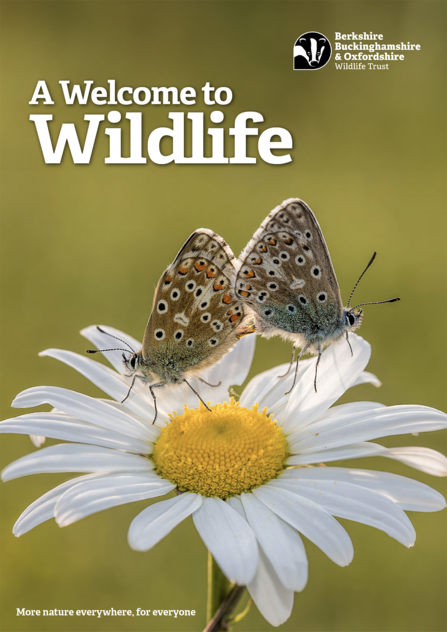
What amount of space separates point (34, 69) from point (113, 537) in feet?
17.2

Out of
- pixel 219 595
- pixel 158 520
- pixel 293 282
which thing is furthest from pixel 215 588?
pixel 293 282

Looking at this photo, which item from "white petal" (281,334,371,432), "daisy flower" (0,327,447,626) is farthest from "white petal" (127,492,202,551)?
"white petal" (281,334,371,432)

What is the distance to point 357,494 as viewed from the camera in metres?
2.34

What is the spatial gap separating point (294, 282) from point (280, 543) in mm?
1312

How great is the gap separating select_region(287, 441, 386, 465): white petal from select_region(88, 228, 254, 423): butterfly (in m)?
0.66

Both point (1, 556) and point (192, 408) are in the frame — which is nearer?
point (192, 408)

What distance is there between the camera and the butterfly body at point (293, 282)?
2996 mm

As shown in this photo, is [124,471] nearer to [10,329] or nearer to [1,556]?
[1,556]

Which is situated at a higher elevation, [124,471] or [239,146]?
[239,146]

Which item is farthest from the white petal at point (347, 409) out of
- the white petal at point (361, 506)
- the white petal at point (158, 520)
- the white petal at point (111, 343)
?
the white petal at point (111, 343)

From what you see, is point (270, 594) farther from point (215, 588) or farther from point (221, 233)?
point (221, 233)

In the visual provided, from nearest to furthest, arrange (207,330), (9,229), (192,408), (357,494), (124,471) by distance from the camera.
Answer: (357,494) < (124,471) < (207,330) < (192,408) < (9,229)

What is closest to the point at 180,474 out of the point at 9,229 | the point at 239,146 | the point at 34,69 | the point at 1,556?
the point at 1,556

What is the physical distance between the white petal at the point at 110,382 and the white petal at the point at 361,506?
3.25 ft
